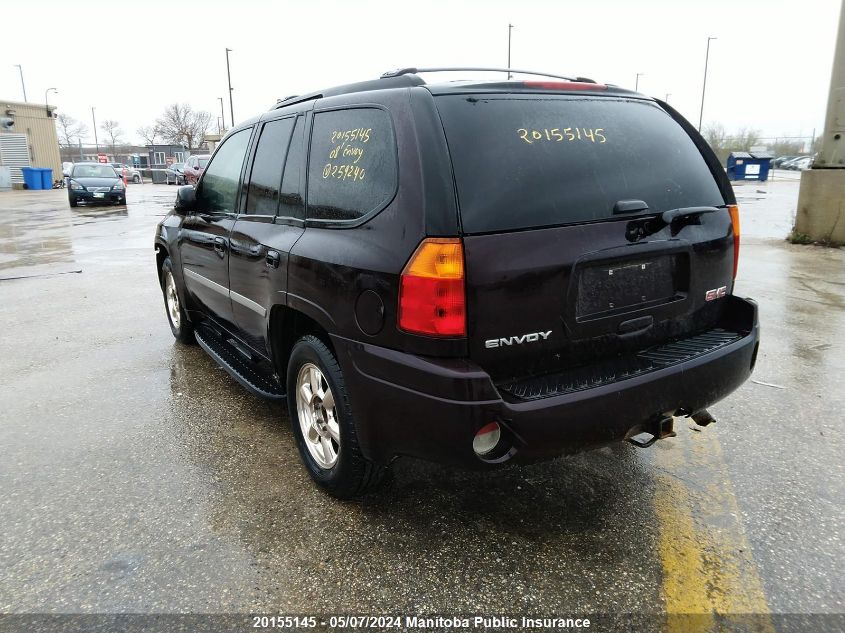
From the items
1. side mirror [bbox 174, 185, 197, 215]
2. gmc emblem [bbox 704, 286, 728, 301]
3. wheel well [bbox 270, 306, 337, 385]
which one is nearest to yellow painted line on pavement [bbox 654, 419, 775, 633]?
gmc emblem [bbox 704, 286, 728, 301]

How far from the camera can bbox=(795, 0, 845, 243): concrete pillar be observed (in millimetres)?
9977

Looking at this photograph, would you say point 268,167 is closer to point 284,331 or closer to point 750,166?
point 284,331

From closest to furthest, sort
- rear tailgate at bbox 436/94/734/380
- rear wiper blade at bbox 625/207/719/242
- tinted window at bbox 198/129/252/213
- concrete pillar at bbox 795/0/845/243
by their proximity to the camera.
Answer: rear tailgate at bbox 436/94/734/380, rear wiper blade at bbox 625/207/719/242, tinted window at bbox 198/129/252/213, concrete pillar at bbox 795/0/845/243

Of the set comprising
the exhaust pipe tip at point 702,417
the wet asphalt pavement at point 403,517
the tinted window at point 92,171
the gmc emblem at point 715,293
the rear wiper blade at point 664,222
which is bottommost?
the wet asphalt pavement at point 403,517

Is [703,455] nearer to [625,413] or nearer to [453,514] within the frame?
[625,413]

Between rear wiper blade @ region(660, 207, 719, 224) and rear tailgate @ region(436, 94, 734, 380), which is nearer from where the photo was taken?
rear tailgate @ region(436, 94, 734, 380)

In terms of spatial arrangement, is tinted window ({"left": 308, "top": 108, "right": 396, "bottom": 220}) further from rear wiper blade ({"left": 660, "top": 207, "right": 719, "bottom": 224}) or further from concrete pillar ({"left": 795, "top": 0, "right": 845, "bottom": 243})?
concrete pillar ({"left": 795, "top": 0, "right": 845, "bottom": 243})

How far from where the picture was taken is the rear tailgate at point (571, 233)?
2.31 meters

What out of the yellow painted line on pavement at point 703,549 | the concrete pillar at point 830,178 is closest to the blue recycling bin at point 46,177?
the concrete pillar at point 830,178

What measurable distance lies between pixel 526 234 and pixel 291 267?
1190 millimetres

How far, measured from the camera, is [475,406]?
7.20ft

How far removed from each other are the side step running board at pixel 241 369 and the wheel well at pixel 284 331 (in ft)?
0.45

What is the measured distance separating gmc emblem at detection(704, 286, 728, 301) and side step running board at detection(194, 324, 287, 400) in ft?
7.31

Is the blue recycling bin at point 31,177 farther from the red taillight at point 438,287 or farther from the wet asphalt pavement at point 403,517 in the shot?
the red taillight at point 438,287
